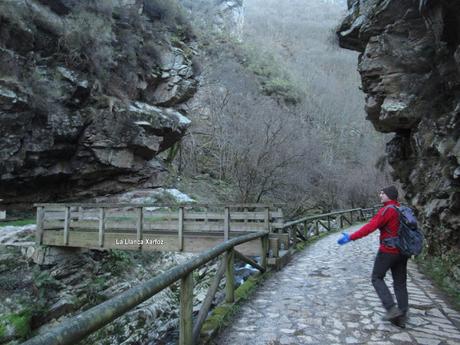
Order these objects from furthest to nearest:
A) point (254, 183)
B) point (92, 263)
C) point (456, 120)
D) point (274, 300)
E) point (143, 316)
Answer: point (254, 183) < point (92, 263) < point (143, 316) < point (456, 120) < point (274, 300)

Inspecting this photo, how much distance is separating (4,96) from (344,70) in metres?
46.2

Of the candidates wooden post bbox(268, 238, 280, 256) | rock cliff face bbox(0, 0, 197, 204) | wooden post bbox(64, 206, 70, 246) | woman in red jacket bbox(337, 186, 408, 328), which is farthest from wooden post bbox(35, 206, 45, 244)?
woman in red jacket bbox(337, 186, 408, 328)

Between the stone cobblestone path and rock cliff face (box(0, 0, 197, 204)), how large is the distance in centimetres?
1291

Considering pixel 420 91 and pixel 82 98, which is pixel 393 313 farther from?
pixel 82 98

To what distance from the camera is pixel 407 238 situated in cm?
398

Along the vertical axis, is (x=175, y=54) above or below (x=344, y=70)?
below

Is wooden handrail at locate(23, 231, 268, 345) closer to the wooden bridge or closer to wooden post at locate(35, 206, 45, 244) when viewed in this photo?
the wooden bridge

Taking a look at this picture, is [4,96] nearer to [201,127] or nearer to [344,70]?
[201,127]

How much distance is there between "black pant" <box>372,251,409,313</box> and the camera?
4043 millimetres

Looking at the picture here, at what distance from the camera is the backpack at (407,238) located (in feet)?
13.0

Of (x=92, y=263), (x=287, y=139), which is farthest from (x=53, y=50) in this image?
(x=287, y=139)

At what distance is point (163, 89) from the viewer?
21422 mm

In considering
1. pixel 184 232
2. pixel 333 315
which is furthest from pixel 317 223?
pixel 333 315

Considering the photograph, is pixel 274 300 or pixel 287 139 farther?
pixel 287 139
